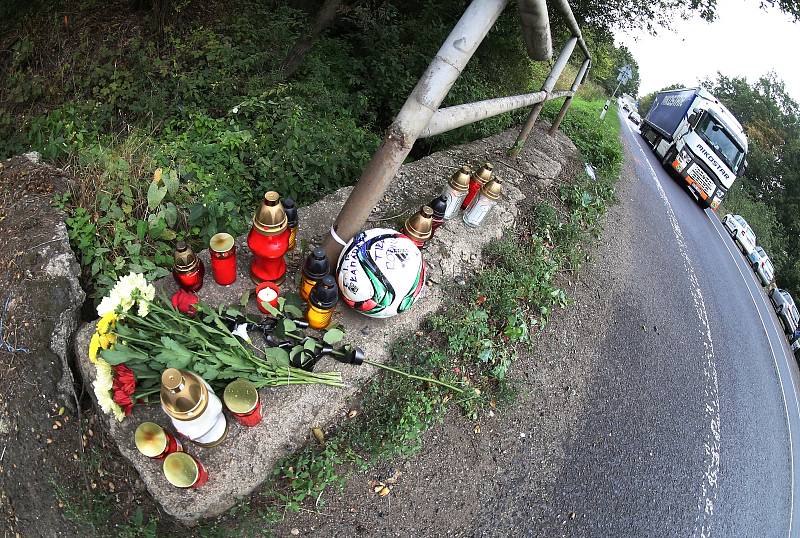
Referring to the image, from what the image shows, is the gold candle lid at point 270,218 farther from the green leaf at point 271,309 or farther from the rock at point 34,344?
the rock at point 34,344

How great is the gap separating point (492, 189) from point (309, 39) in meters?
3.35

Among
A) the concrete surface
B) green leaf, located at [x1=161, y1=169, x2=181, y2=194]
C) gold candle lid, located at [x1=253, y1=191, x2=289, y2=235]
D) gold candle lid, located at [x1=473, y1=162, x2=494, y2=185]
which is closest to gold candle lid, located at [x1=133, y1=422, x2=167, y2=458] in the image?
the concrete surface

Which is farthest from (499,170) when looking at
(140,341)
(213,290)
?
(140,341)

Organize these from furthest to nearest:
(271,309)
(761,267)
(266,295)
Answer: (761,267)
(266,295)
(271,309)

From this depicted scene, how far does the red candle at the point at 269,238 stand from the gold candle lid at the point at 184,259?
255mm

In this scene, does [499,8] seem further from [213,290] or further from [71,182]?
A: [71,182]

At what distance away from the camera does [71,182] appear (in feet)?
9.02

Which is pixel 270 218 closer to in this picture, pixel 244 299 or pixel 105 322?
pixel 244 299

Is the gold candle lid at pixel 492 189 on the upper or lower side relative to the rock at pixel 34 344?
upper

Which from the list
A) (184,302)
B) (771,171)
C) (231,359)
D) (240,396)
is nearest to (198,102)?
(184,302)

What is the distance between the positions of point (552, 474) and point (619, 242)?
9.05ft

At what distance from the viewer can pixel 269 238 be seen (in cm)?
190

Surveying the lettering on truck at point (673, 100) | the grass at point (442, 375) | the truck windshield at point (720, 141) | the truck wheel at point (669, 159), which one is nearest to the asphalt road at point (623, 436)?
the grass at point (442, 375)

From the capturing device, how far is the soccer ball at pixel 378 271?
2008 millimetres
